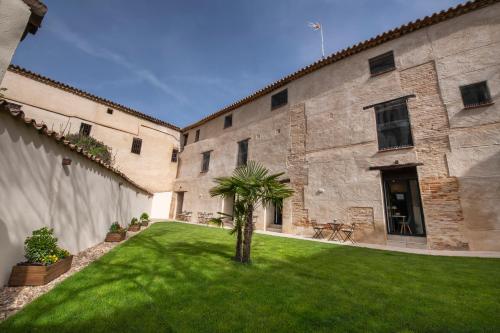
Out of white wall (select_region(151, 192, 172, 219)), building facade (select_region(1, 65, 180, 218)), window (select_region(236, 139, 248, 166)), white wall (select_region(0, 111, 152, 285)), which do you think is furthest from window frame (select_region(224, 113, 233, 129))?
white wall (select_region(0, 111, 152, 285))

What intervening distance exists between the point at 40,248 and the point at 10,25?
4.42m

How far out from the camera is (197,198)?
17391mm

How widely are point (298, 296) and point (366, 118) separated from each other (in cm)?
923

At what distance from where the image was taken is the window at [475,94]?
25.2 ft

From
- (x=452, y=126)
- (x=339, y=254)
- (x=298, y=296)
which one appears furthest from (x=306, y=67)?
(x=298, y=296)

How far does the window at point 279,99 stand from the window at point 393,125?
17.8 ft

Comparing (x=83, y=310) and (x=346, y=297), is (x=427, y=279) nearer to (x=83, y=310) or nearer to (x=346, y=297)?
(x=346, y=297)

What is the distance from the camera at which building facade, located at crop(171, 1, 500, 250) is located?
7.45 meters

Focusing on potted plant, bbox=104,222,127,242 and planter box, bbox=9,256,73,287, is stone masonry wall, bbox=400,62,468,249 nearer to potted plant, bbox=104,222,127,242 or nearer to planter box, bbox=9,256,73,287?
planter box, bbox=9,256,73,287

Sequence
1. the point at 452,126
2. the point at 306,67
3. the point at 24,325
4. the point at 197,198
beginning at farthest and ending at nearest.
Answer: the point at 197,198
the point at 306,67
the point at 452,126
the point at 24,325

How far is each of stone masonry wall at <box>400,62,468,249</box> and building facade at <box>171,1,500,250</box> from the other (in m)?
0.03

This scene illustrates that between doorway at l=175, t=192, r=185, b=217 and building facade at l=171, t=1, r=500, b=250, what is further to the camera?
doorway at l=175, t=192, r=185, b=217

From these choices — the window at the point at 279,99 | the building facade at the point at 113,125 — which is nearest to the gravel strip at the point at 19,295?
the window at the point at 279,99

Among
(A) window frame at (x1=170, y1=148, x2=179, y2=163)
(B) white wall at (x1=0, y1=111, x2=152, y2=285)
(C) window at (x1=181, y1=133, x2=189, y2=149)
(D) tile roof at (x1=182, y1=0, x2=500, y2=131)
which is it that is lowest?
(B) white wall at (x1=0, y1=111, x2=152, y2=285)
